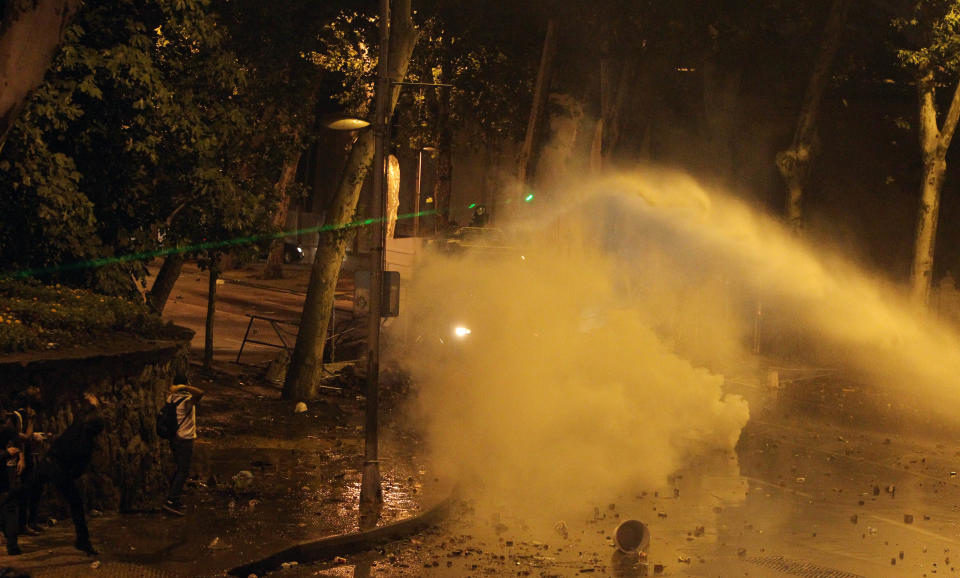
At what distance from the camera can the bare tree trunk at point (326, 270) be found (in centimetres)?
1850

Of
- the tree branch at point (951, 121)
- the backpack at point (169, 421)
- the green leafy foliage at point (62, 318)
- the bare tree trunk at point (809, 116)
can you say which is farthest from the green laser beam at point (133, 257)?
the tree branch at point (951, 121)

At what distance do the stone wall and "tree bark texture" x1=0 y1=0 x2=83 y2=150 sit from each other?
82.1 inches

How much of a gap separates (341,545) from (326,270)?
30.2ft

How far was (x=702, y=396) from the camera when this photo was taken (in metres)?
14.9

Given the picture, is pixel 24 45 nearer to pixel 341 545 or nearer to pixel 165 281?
pixel 341 545

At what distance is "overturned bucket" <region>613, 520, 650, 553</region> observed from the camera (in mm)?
9945

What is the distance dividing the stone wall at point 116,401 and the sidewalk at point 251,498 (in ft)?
0.80

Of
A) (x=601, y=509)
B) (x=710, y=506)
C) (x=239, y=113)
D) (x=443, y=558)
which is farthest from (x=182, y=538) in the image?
(x=239, y=113)

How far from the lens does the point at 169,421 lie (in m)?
10.7

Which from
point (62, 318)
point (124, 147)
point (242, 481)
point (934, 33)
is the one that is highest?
point (934, 33)

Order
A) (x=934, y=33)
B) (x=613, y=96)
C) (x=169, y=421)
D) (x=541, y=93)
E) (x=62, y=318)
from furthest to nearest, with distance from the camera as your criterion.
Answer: (x=541, y=93)
(x=613, y=96)
(x=934, y=33)
(x=62, y=318)
(x=169, y=421)

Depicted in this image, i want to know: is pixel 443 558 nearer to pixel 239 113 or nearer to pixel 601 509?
pixel 601 509

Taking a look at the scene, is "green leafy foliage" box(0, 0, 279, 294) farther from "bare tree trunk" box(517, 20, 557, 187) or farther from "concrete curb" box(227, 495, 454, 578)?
"bare tree trunk" box(517, 20, 557, 187)

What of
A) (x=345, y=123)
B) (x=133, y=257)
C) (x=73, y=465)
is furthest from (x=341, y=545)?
(x=133, y=257)
